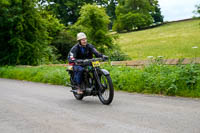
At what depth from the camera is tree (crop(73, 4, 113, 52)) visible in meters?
22.3

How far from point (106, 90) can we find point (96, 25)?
50.7ft

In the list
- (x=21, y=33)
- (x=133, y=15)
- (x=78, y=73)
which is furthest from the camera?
(x=133, y=15)

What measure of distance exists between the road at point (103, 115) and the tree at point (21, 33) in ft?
37.3

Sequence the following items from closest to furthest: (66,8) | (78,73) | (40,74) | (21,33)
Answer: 1. (78,73)
2. (40,74)
3. (21,33)
4. (66,8)

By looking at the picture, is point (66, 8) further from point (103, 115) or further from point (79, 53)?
point (103, 115)

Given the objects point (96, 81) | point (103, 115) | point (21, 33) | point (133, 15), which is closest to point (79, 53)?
point (96, 81)

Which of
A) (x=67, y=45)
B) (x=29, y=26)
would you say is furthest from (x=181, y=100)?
(x=67, y=45)

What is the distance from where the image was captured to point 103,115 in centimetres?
627

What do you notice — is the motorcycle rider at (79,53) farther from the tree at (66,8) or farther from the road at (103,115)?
the tree at (66,8)

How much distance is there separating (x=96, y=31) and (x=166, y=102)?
15518mm

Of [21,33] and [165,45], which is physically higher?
[21,33]

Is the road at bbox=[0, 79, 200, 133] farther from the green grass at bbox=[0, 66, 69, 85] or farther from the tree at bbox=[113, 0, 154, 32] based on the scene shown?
the tree at bbox=[113, 0, 154, 32]

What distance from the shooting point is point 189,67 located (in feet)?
29.8

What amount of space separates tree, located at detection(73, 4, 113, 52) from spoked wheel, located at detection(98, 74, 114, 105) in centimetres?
1474
